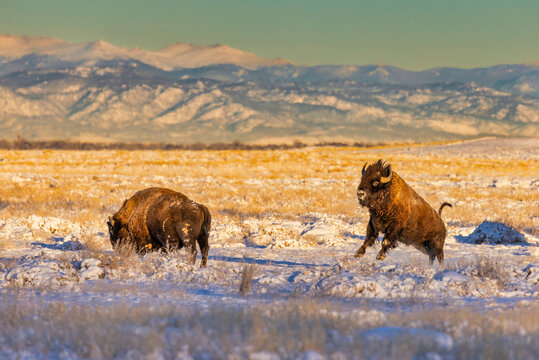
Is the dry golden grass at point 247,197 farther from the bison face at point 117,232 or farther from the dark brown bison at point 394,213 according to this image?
the dark brown bison at point 394,213

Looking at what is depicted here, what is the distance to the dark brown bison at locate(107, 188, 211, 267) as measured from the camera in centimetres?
1017

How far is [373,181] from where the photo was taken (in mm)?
10289

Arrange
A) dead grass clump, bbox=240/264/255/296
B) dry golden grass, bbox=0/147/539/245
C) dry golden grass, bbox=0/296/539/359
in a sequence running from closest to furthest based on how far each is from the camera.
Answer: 1. dry golden grass, bbox=0/296/539/359
2. dead grass clump, bbox=240/264/255/296
3. dry golden grass, bbox=0/147/539/245

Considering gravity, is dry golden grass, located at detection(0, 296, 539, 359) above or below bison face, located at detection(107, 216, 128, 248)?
above

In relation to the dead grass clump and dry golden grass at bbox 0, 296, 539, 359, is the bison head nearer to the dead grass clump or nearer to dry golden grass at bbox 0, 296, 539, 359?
the dead grass clump

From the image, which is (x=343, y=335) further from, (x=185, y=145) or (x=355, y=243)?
(x=185, y=145)

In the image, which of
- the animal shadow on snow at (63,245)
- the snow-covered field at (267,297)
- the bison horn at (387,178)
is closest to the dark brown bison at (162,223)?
the snow-covered field at (267,297)

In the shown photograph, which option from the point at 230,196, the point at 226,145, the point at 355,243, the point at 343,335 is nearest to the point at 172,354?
the point at 343,335

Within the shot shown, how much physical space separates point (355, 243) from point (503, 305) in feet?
28.3

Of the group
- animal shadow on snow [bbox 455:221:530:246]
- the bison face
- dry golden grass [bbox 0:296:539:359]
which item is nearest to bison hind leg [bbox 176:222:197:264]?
the bison face

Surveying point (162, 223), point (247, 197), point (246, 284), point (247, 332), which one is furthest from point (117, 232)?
point (247, 197)

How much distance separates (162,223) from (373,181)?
11.9 ft

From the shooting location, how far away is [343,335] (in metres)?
5.27

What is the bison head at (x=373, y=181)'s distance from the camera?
10234 millimetres
